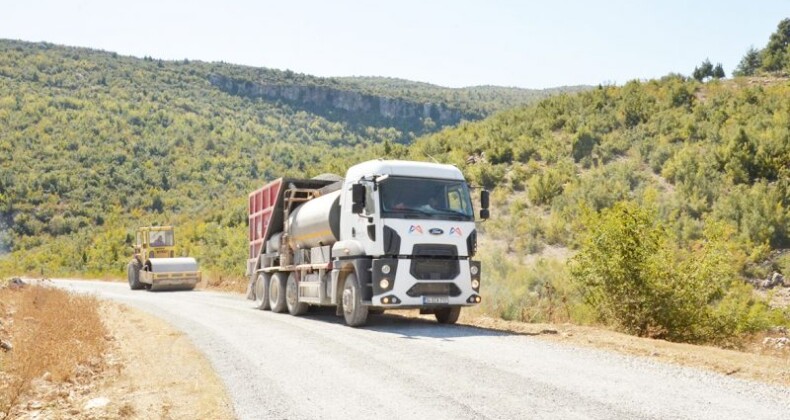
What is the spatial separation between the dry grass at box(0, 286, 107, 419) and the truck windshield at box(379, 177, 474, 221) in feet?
18.7

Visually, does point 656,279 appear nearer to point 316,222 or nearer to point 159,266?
point 316,222

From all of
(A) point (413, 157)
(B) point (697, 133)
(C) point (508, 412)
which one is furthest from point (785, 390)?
(A) point (413, 157)

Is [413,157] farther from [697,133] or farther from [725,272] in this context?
[725,272]

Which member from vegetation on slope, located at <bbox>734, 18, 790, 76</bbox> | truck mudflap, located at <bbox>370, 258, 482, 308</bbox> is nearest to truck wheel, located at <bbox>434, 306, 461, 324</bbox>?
truck mudflap, located at <bbox>370, 258, 482, 308</bbox>

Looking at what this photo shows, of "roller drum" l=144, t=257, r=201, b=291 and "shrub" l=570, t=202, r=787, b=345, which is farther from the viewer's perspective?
"roller drum" l=144, t=257, r=201, b=291

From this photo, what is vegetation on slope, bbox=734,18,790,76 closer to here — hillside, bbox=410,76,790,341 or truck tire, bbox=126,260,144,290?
hillside, bbox=410,76,790,341

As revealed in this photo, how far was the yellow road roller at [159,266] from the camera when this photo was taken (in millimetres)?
30031

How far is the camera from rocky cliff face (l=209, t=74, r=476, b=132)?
11900 cm

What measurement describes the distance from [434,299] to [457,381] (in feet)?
17.1

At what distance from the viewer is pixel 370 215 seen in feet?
44.3

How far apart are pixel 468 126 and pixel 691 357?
36.5 meters

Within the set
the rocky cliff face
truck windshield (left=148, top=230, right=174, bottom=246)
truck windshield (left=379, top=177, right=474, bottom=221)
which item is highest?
the rocky cliff face

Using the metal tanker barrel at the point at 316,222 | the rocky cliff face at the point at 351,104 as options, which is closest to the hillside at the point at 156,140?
the rocky cliff face at the point at 351,104

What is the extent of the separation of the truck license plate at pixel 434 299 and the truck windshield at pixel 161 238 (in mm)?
22144
